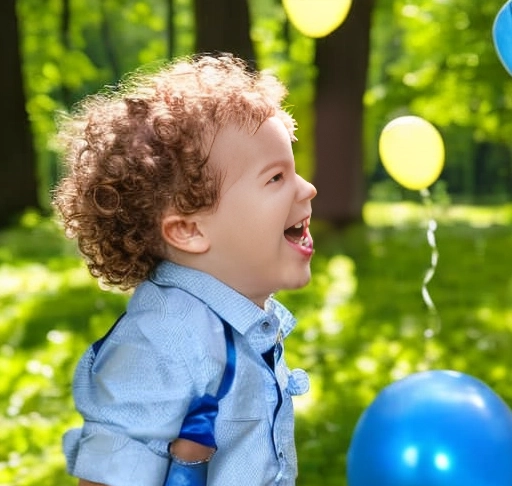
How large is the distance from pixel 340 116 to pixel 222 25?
146cm

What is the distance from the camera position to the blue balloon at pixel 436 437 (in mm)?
2455

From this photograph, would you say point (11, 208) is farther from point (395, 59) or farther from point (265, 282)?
point (395, 59)

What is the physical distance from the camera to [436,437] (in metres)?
2.49

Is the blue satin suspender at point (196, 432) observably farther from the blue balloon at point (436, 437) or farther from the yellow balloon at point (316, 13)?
the yellow balloon at point (316, 13)

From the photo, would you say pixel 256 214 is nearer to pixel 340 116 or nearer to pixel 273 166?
pixel 273 166

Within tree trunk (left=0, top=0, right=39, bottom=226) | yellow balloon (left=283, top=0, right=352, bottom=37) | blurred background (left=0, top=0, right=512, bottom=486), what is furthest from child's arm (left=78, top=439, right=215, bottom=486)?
tree trunk (left=0, top=0, right=39, bottom=226)

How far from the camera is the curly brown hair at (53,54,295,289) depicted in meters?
1.96

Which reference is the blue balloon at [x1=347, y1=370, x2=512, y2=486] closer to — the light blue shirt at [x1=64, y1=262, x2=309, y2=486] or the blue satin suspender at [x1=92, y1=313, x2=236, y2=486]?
the light blue shirt at [x1=64, y1=262, x2=309, y2=486]

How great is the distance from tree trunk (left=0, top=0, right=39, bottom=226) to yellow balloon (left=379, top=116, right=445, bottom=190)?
939cm

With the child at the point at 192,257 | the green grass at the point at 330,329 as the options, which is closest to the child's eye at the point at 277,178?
the child at the point at 192,257

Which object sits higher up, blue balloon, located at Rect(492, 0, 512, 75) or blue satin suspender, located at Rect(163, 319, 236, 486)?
blue balloon, located at Rect(492, 0, 512, 75)

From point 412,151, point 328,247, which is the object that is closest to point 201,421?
point 412,151

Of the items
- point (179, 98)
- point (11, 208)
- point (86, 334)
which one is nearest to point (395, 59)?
point (11, 208)

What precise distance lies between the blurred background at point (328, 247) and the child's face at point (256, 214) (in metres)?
0.52
